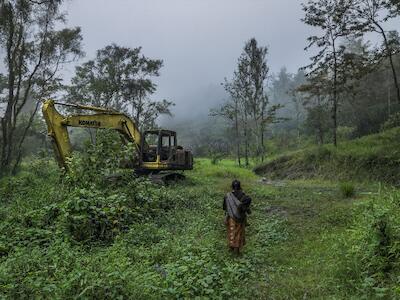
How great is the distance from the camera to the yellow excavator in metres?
14.8

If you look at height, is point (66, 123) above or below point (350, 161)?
above

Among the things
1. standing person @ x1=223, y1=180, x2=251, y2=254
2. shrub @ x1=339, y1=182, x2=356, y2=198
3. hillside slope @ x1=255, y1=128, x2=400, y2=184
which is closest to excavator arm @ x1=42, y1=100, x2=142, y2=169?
standing person @ x1=223, y1=180, x2=251, y2=254

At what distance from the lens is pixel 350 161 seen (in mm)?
21500

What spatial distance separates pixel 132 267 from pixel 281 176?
1896 cm

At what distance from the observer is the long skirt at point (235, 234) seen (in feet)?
30.1

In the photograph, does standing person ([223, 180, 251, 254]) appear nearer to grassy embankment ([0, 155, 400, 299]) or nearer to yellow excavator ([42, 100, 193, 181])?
grassy embankment ([0, 155, 400, 299])

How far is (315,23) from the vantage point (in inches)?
1013

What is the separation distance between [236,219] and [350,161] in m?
14.0

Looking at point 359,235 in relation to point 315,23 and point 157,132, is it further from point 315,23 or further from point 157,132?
point 315,23

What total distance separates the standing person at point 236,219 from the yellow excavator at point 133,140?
7.32 m

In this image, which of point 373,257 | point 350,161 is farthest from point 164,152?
point 373,257

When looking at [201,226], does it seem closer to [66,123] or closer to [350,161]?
[66,123]

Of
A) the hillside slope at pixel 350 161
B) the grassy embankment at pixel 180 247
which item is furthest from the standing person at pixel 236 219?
the hillside slope at pixel 350 161

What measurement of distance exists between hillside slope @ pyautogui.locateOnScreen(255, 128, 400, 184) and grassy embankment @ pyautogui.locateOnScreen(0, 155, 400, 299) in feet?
21.4
